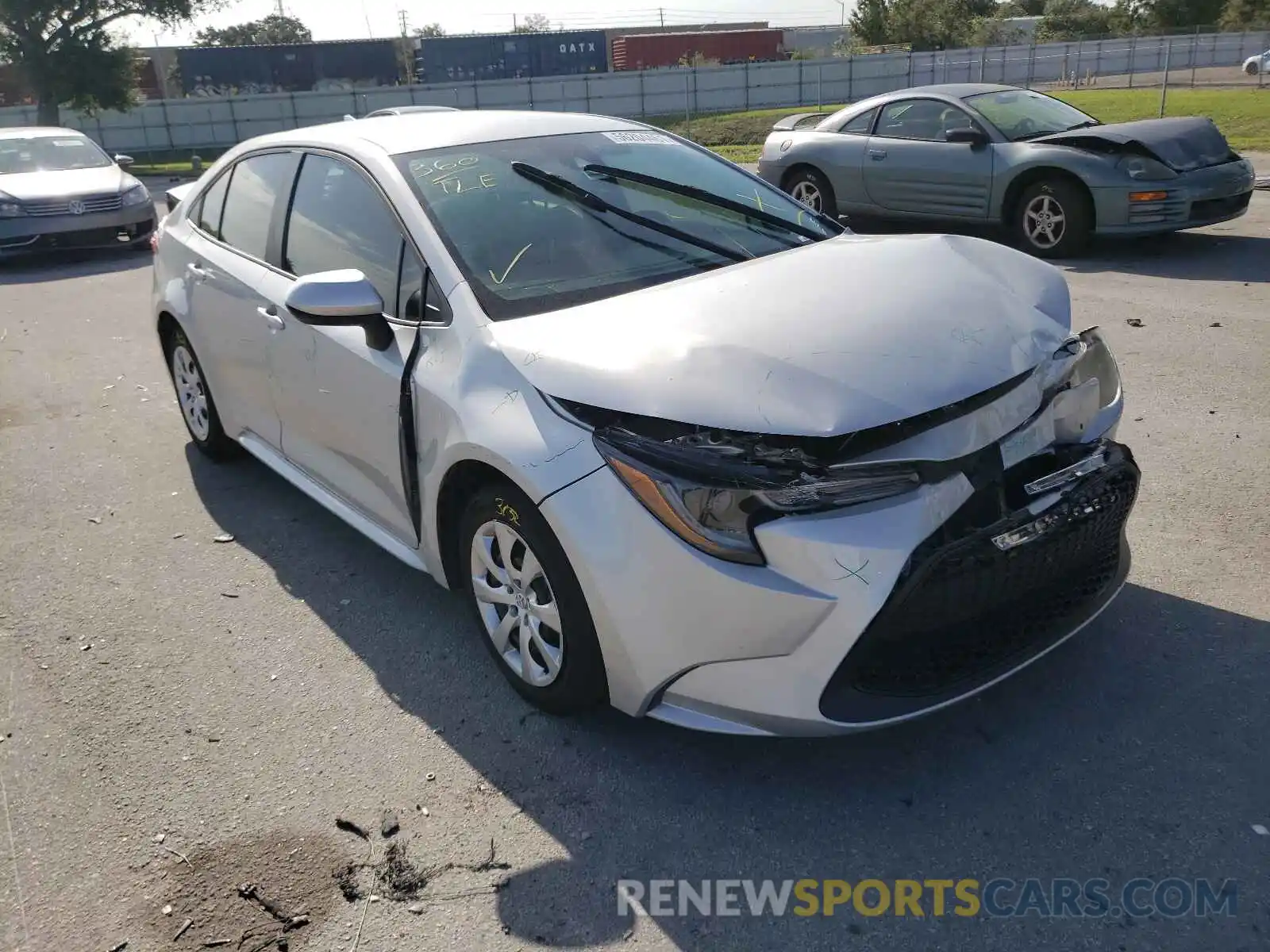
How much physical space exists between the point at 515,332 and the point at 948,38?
2255 inches

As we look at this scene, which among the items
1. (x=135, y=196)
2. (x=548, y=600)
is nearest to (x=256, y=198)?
(x=548, y=600)

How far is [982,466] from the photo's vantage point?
9.11 ft

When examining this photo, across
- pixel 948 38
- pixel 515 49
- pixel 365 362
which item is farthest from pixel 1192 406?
pixel 515 49

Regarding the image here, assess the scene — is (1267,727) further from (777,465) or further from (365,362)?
(365,362)

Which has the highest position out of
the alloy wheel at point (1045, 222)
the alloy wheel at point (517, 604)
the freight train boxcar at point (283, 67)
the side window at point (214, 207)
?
the freight train boxcar at point (283, 67)

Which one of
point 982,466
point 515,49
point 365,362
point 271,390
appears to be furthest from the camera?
point 515,49

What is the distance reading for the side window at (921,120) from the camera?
1013cm

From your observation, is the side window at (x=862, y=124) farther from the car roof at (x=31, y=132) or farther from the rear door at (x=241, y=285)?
the car roof at (x=31, y=132)

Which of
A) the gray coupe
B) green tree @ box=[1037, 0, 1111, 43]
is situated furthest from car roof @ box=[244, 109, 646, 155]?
green tree @ box=[1037, 0, 1111, 43]

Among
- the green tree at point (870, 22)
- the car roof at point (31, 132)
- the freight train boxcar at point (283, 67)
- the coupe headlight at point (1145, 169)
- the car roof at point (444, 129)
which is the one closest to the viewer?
the car roof at point (444, 129)

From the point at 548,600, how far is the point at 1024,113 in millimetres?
8770

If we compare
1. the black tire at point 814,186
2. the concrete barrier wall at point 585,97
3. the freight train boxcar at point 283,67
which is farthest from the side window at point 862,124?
the freight train boxcar at point 283,67

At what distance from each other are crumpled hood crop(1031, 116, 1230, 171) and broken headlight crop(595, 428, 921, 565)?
774cm

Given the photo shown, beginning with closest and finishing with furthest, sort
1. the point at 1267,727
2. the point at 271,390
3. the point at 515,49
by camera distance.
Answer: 1. the point at 1267,727
2. the point at 271,390
3. the point at 515,49
